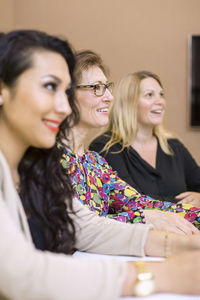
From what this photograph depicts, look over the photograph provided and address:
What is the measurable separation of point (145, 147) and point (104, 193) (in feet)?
3.47

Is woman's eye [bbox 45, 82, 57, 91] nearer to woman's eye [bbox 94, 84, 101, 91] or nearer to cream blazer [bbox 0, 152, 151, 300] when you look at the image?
cream blazer [bbox 0, 152, 151, 300]

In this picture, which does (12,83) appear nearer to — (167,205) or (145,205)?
(145,205)

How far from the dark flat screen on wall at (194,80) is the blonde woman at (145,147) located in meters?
1.10

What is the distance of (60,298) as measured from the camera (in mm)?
724

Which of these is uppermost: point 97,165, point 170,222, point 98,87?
point 98,87

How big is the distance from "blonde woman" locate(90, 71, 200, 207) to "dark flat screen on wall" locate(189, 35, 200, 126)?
110 centimetres

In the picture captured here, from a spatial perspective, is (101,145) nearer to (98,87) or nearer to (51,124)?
(98,87)

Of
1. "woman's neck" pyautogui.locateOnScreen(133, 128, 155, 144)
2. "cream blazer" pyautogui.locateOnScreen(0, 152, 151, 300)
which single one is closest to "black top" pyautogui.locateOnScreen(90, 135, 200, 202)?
"woman's neck" pyautogui.locateOnScreen(133, 128, 155, 144)

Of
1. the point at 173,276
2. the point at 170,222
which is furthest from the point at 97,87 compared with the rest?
the point at 173,276

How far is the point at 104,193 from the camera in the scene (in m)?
1.76

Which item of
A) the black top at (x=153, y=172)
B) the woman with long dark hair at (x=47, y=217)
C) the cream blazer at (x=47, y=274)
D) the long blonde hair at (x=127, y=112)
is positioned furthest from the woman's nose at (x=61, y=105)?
the long blonde hair at (x=127, y=112)

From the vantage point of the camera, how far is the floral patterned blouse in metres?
1.59

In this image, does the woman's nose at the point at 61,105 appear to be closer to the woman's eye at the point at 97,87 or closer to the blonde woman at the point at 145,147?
the woman's eye at the point at 97,87

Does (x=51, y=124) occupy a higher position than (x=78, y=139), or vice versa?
(x=51, y=124)
